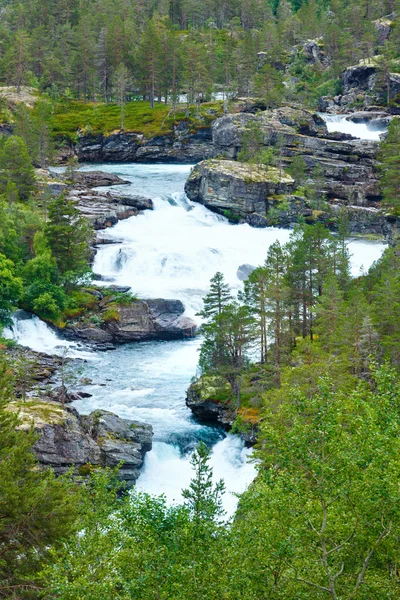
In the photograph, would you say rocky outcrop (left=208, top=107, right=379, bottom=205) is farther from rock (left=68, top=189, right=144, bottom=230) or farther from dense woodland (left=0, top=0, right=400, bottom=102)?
rock (left=68, top=189, right=144, bottom=230)

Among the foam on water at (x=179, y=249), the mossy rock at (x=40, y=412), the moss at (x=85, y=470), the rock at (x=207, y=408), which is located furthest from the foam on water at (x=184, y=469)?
the foam on water at (x=179, y=249)

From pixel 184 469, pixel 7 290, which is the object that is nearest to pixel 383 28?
pixel 7 290

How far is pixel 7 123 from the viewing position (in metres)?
112

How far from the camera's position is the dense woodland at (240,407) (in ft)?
51.3

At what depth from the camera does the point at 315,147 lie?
104m

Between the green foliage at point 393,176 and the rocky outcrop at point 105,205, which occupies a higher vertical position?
the green foliage at point 393,176

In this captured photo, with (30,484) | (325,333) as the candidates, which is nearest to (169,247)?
(325,333)

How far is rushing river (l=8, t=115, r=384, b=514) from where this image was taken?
145ft

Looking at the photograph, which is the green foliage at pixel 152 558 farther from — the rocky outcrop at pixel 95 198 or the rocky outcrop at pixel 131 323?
the rocky outcrop at pixel 95 198

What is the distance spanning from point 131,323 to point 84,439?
25661 millimetres

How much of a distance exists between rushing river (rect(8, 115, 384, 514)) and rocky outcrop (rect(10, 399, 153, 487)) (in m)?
1.70

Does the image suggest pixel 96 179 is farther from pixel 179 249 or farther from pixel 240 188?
pixel 179 249

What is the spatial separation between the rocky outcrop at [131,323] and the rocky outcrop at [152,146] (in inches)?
2138

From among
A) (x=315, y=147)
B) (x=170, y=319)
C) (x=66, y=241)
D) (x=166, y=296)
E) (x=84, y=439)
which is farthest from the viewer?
(x=315, y=147)
